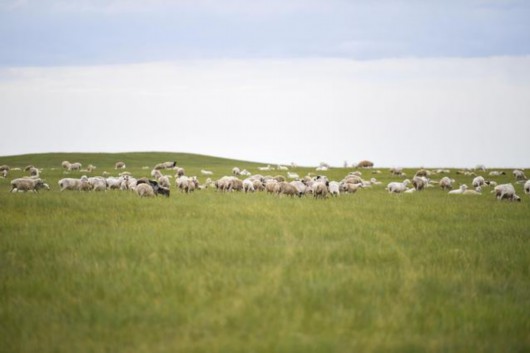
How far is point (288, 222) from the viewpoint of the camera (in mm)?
15328

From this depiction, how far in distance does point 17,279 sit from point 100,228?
502 centimetres

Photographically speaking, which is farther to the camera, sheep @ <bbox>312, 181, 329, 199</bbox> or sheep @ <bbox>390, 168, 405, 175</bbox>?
sheep @ <bbox>390, 168, 405, 175</bbox>

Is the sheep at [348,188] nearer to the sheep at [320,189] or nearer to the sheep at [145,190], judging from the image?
the sheep at [320,189]

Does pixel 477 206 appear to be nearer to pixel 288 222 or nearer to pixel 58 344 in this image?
pixel 288 222

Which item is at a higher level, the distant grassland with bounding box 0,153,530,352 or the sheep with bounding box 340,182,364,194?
the sheep with bounding box 340,182,364,194

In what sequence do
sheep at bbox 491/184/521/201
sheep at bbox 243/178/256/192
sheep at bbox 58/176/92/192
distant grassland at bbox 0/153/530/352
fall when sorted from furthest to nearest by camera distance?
sheep at bbox 243/178/256/192 < sheep at bbox 58/176/92/192 < sheep at bbox 491/184/521/201 < distant grassland at bbox 0/153/530/352

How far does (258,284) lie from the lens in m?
8.40

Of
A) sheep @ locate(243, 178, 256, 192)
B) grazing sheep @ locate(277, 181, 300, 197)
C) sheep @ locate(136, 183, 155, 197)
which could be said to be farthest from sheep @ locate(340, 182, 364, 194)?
sheep @ locate(136, 183, 155, 197)

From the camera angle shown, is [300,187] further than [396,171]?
No

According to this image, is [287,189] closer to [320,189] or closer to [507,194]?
[320,189]

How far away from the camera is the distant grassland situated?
663 centimetres

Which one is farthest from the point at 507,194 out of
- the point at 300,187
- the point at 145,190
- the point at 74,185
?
the point at 74,185

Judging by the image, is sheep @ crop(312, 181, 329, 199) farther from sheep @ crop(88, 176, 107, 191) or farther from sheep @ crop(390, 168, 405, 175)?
→ sheep @ crop(390, 168, 405, 175)

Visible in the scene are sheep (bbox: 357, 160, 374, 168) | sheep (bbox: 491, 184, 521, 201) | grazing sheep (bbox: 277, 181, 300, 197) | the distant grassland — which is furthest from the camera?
sheep (bbox: 357, 160, 374, 168)
